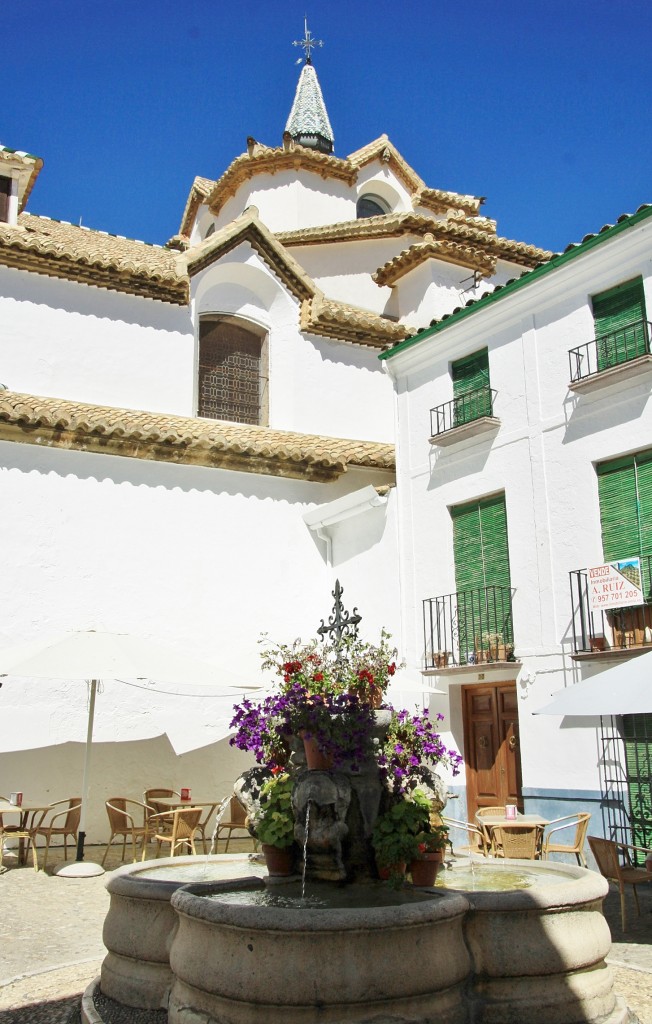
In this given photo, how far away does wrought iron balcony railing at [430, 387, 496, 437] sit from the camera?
1251 cm

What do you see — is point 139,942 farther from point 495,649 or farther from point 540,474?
point 540,474

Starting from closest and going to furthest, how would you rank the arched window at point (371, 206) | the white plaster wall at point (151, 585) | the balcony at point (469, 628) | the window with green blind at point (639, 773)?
the window with green blind at point (639, 773)
the balcony at point (469, 628)
the white plaster wall at point (151, 585)
the arched window at point (371, 206)

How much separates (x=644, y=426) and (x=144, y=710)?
24.6 feet

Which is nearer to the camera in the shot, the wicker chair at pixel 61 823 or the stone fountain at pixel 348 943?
the stone fountain at pixel 348 943

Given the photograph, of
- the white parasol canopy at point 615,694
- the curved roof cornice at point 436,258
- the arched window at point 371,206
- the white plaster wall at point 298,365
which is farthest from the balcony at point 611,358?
the arched window at point 371,206

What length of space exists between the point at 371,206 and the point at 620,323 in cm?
1259

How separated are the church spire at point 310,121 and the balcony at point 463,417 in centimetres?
1246

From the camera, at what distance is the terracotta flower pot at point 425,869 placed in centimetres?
525

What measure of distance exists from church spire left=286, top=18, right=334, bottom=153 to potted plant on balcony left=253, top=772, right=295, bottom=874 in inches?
807

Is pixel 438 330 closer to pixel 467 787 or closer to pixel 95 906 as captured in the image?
pixel 467 787

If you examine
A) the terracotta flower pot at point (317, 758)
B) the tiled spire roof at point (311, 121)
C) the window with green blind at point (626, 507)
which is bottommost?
the terracotta flower pot at point (317, 758)

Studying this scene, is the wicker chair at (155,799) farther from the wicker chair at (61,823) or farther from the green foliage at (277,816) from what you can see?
the green foliage at (277,816)

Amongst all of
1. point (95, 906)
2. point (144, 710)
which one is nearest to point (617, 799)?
point (95, 906)

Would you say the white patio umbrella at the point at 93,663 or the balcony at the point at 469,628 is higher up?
the balcony at the point at 469,628
